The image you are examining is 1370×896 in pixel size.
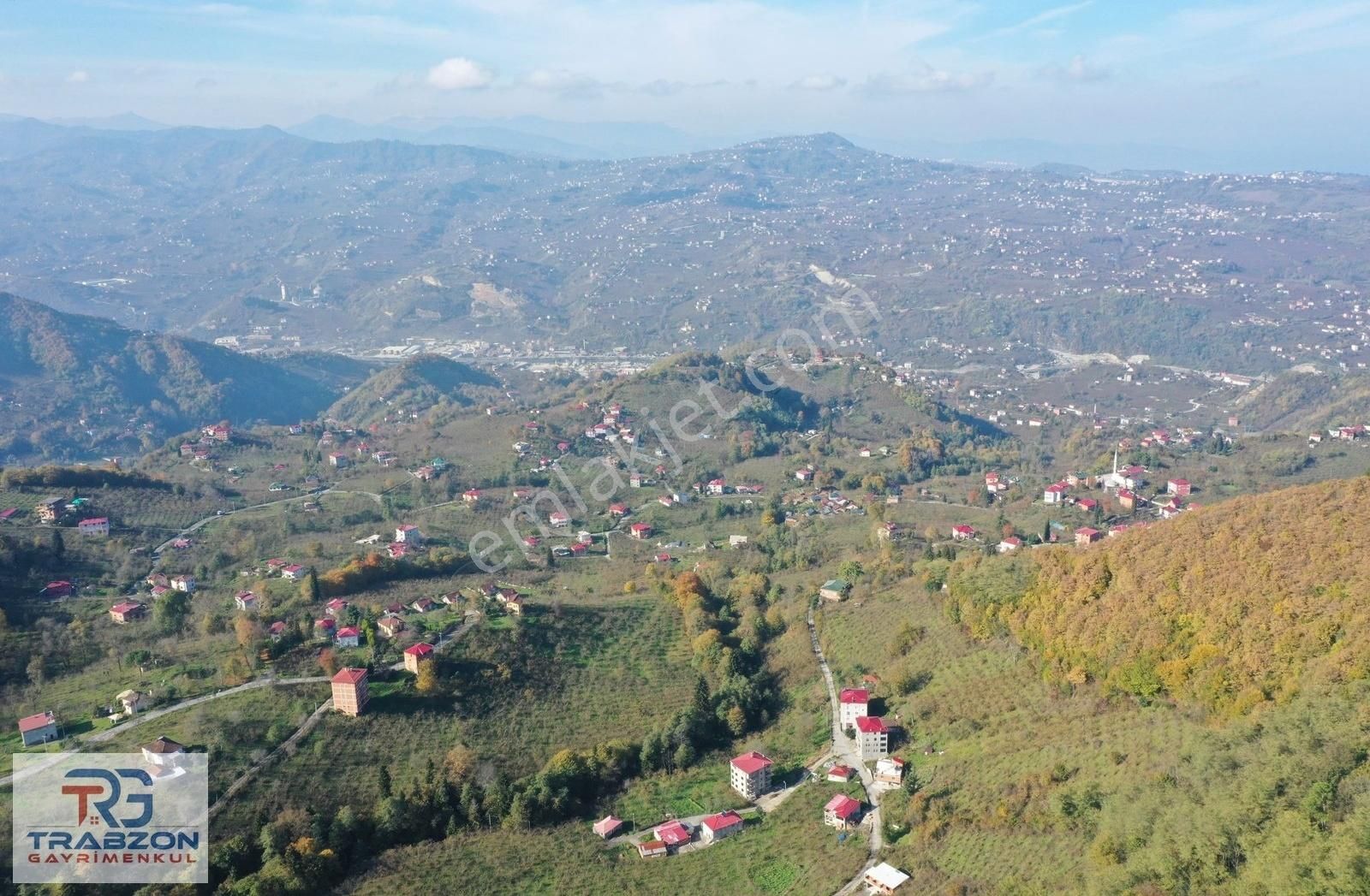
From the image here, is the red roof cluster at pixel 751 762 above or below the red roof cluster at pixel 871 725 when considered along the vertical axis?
below

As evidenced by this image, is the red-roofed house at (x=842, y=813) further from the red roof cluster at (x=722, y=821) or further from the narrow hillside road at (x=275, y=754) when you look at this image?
the narrow hillside road at (x=275, y=754)

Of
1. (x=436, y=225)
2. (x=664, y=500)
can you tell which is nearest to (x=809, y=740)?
(x=664, y=500)

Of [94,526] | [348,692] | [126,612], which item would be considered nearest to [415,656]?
[348,692]

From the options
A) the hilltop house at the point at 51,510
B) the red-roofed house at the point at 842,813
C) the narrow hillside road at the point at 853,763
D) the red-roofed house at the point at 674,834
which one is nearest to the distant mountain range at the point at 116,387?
the hilltop house at the point at 51,510

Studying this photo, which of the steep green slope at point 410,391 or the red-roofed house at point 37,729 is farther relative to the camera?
the steep green slope at point 410,391

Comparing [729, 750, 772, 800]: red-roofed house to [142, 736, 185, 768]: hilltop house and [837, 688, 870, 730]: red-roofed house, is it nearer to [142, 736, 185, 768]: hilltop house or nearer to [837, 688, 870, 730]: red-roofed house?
[837, 688, 870, 730]: red-roofed house

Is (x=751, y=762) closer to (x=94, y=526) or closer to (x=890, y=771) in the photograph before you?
(x=890, y=771)

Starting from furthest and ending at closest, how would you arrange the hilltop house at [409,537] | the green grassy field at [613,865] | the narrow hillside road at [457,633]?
the hilltop house at [409,537]
the narrow hillside road at [457,633]
the green grassy field at [613,865]
